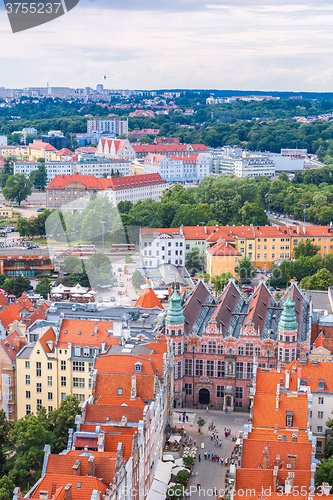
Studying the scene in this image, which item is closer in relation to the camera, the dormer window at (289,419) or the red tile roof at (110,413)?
the red tile roof at (110,413)

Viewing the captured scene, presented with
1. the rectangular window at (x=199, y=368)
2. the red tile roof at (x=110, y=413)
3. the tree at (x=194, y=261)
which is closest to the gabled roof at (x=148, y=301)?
the rectangular window at (x=199, y=368)

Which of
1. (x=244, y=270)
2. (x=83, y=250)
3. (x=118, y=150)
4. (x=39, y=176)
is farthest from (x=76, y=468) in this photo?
(x=118, y=150)

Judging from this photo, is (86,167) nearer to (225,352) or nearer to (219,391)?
(225,352)

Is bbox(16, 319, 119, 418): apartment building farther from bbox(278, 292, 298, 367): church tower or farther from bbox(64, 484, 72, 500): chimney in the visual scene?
bbox(64, 484, 72, 500): chimney

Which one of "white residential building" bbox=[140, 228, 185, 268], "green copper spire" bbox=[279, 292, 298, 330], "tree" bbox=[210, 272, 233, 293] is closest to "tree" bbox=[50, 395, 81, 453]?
"green copper spire" bbox=[279, 292, 298, 330]

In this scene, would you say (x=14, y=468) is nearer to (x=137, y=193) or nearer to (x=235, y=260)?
(x=235, y=260)

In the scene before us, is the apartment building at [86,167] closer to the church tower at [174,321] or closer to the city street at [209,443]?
the church tower at [174,321]

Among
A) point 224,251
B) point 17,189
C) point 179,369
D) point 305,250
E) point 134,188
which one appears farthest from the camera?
point 17,189
